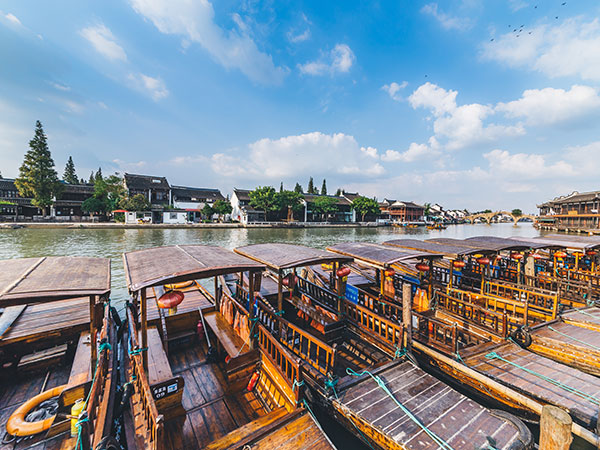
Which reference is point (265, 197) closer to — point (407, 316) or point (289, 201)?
point (289, 201)

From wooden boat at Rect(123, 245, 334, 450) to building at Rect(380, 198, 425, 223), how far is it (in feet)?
260

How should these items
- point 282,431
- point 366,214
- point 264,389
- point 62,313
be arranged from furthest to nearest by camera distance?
point 366,214
point 62,313
point 264,389
point 282,431

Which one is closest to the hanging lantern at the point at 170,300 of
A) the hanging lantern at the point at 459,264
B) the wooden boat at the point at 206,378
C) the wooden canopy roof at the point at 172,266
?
the wooden boat at the point at 206,378

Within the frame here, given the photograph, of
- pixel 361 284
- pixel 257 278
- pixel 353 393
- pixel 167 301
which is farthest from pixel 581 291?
pixel 167 301

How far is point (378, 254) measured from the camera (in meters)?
8.27

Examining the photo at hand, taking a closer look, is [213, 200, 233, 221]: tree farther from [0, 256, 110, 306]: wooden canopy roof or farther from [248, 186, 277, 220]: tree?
[0, 256, 110, 306]: wooden canopy roof

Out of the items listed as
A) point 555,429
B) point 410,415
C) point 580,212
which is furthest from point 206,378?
point 580,212

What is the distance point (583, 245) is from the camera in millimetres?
11562

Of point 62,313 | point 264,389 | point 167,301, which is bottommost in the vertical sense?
point 264,389

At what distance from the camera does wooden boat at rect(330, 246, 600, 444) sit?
4652mm

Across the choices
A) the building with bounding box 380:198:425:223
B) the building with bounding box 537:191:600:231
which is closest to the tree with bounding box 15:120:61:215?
the building with bounding box 380:198:425:223

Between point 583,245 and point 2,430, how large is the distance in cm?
1967

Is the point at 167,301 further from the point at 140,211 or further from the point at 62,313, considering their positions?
the point at 140,211

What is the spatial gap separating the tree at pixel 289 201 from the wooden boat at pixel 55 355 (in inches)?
1870
